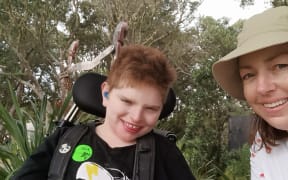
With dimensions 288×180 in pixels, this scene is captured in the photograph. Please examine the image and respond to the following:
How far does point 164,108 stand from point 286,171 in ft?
2.28

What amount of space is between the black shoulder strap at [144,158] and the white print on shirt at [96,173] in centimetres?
7

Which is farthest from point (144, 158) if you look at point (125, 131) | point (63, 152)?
point (63, 152)

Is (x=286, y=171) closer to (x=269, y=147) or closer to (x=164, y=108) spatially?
(x=269, y=147)

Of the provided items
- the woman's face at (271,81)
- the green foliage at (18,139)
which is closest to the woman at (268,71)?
the woman's face at (271,81)

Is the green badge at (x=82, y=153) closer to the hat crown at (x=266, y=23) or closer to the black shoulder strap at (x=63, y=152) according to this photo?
the black shoulder strap at (x=63, y=152)

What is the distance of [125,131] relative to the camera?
5.86 ft

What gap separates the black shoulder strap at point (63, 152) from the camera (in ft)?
5.67

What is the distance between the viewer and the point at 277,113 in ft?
5.21

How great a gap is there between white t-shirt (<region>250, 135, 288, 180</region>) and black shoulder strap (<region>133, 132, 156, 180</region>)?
0.57 m

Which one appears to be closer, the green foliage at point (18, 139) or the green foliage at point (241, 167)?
the green foliage at point (18, 139)

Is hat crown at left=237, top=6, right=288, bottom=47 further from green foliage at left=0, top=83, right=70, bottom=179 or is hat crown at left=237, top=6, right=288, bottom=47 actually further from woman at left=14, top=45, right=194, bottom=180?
green foliage at left=0, top=83, right=70, bottom=179

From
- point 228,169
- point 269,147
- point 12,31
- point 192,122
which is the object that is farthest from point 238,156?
point 12,31

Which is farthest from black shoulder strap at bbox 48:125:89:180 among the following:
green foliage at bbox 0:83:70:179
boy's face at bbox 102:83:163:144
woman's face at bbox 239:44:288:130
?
green foliage at bbox 0:83:70:179

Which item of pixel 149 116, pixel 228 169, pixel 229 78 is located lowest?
pixel 228 169
